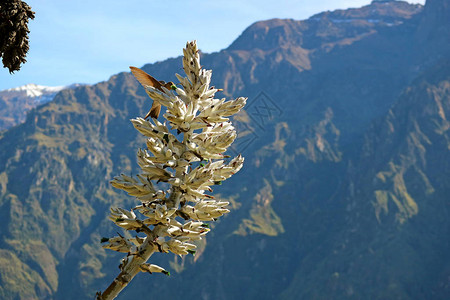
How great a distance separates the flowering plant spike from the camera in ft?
17.4

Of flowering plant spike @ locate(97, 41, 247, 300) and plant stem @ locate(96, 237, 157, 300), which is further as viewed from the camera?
flowering plant spike @ locate(97, 41, 247, 300)

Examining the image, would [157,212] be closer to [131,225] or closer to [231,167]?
[131,225]

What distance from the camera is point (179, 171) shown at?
17.7 ft

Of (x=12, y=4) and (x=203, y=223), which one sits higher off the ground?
(x=12, y=4)

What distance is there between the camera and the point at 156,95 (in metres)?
5.54

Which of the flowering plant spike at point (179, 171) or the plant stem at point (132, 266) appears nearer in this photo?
the plant stem at point (132, 266)

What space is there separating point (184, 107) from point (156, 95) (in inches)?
11.9

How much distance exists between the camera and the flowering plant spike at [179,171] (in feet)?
17.4

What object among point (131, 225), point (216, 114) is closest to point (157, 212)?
point (131, 225)

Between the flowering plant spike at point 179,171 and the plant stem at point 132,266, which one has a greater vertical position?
the flowering plant spike at point 179,171

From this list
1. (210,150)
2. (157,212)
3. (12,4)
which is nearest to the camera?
(157,212)

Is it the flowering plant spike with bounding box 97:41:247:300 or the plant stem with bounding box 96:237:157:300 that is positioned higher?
the flowering plant spike with bounding box 97:41:247:300

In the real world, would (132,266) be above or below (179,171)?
below

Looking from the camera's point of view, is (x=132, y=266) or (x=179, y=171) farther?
(x=179, y=171)
